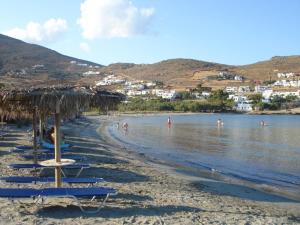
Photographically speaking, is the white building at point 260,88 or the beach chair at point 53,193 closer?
the beach chair at point 53,193

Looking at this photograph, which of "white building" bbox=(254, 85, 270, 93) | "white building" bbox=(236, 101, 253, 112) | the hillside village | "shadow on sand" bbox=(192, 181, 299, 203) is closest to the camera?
"shadow on sand" bbox=(192, 181, 299, 203)

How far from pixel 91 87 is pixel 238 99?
136 m

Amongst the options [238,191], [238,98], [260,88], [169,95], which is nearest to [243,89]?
→ [260,88]

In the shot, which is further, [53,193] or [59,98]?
[59,98]

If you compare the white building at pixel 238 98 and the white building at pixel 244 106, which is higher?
the white building at pixel 238 98

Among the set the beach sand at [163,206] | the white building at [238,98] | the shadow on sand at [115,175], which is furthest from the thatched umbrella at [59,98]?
the white building at [238,98]

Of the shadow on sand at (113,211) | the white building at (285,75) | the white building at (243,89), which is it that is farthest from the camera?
the white building at (285,75)

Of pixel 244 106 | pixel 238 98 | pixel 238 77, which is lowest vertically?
pixel 244 106

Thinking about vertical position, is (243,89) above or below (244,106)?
above

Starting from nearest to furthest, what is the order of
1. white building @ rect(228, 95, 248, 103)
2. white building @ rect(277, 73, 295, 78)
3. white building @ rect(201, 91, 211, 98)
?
white building @ rect(228, 95, 248, 103) < white building @ rect(201, 91, 211, 98) < white building @ rect(277, 73, 295, 78)

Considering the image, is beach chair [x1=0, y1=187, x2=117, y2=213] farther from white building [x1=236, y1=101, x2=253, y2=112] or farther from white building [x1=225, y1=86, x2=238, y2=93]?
white building [x1=225, y1=86, x2=238, y2=93]

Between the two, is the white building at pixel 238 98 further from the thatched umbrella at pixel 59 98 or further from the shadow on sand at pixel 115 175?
the thatched umbrella at pixel 59 98

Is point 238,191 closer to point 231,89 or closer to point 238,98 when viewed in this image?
Result: point 238,98

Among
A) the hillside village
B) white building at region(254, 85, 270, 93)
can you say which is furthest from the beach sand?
white building at region(254, 85, 270, 93)
